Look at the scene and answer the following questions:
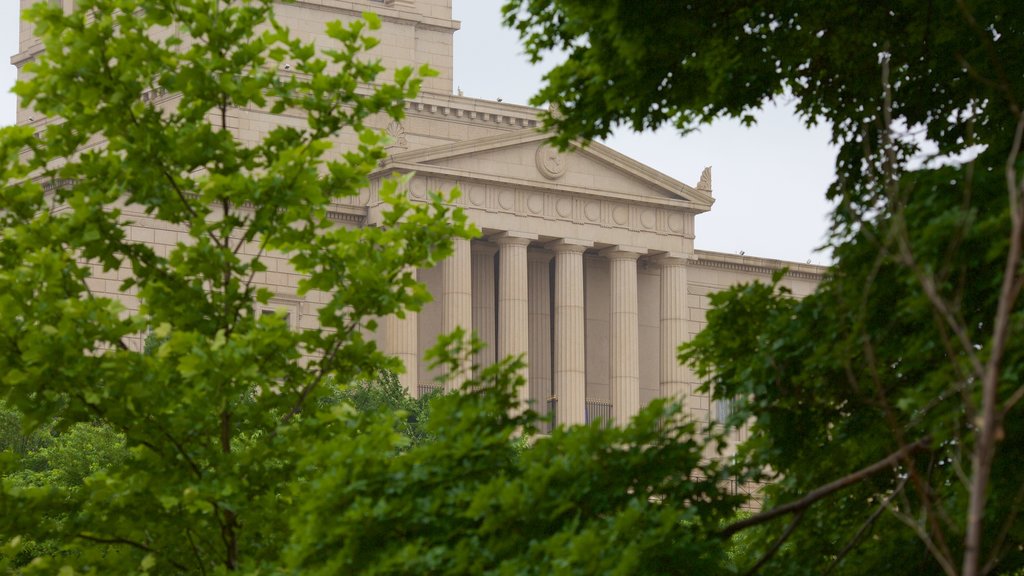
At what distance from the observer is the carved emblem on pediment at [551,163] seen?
83.7m

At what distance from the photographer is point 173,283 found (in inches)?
750

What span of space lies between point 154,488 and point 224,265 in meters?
2.48

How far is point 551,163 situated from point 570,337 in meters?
8.22

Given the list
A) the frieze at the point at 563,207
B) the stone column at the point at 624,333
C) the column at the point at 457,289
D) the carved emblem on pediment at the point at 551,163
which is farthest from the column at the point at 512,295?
the stone column at the point at 624,333

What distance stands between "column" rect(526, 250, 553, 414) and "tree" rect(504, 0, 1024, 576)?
67163 millimetres

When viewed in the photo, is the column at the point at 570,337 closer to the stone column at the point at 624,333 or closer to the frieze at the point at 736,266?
the stone column at the point at 624,333

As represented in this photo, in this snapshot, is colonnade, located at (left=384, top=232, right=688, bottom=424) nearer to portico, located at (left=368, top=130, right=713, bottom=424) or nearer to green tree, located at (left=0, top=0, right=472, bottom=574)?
portico, located at (left=368, top=130, right=713, bottom=424)

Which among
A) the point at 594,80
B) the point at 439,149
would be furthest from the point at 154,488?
the point at 439,149

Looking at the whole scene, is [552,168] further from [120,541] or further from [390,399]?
[120,541]

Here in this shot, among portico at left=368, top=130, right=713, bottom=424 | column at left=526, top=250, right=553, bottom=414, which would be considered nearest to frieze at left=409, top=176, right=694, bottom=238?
portico at left=368, top=130, right=713, bottom=424

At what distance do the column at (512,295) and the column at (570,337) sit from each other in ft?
5.36

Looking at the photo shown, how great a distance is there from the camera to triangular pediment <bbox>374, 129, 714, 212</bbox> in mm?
80938

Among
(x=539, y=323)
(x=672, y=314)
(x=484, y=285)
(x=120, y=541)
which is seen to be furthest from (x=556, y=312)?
(x=120, y=541)

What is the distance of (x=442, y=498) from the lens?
47.3 feet
